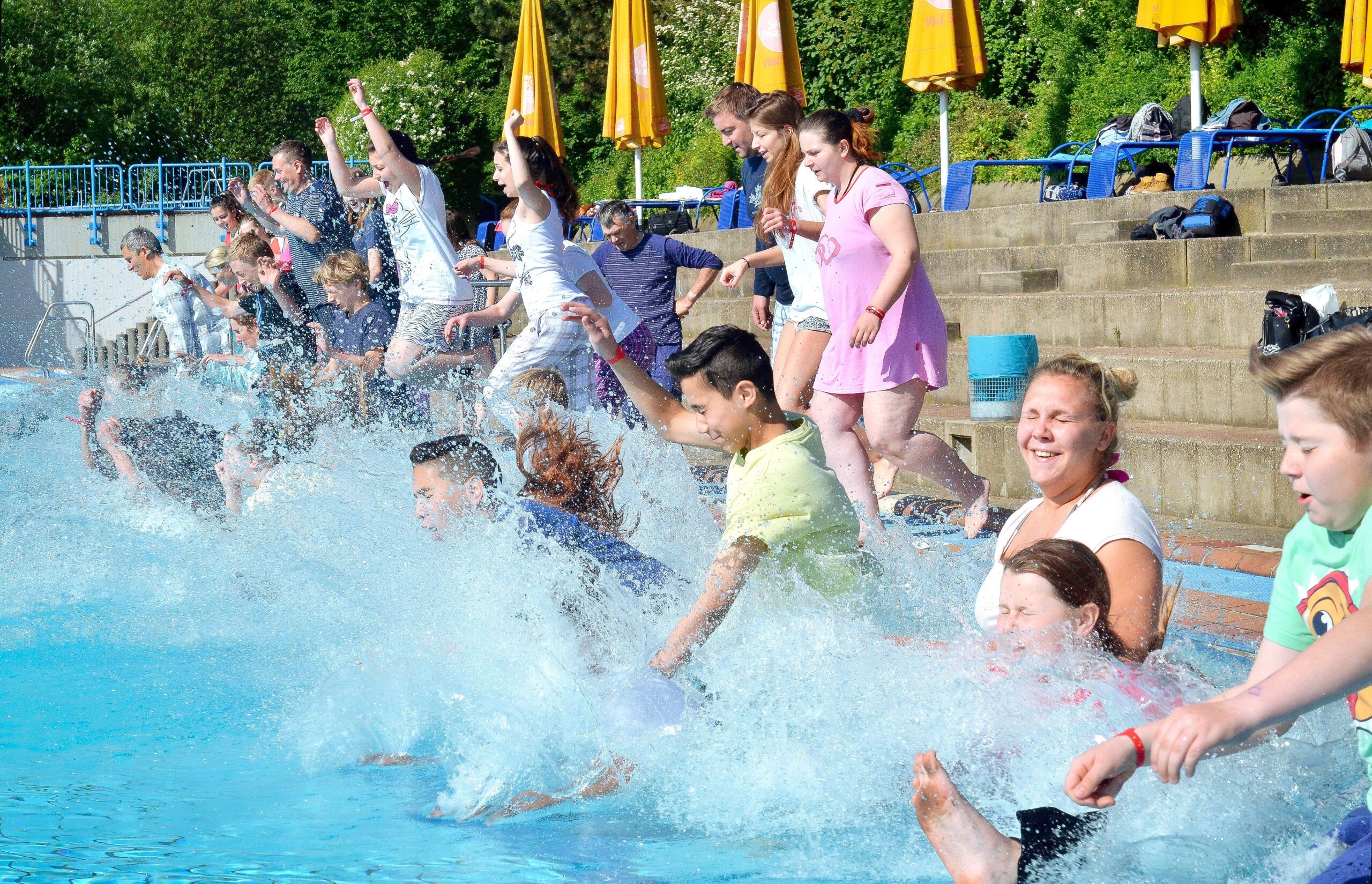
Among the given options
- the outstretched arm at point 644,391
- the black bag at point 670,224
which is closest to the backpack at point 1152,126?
the black bag at point 670,224

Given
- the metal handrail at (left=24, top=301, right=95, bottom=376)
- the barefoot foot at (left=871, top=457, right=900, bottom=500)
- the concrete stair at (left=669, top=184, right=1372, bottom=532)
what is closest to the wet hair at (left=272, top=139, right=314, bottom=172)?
the barefoot foot at (left=871, top=457, right=900, bottom=500)

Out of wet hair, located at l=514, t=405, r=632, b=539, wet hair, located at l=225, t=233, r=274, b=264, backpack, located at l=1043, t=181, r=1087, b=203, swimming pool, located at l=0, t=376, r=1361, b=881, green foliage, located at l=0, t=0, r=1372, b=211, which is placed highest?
green foliage, located at l=0, t=0, r=1372, b=211

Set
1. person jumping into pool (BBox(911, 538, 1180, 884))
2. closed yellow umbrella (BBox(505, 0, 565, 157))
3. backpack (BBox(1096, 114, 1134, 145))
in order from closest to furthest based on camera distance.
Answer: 1. person jumping into pool (BBox(911, 538, 1180, 884))
2. backpack (BBox(1096, 114, 1134, 145))
3. closed yellow umbrella (BBox(505, 0, 565, 157))

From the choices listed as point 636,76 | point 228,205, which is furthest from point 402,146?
point 636,76

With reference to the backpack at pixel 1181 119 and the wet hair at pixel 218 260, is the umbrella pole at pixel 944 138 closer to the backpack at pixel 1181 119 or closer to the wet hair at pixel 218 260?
the backpack at pixel 1181 119

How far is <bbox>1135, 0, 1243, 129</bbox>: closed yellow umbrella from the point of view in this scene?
10484 mm

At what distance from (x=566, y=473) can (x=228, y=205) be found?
7869 mm

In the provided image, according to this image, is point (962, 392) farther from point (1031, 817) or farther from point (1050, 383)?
point (1031, 817)

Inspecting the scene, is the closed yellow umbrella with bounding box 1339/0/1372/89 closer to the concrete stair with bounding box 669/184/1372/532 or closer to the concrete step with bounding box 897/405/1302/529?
the concrete stair with bounding box 669/184/1372/532

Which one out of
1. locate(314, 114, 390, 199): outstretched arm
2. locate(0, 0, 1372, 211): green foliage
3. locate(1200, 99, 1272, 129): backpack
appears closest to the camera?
locate(314, 114, 390, 199): outstretched arm

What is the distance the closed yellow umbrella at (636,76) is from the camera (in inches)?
612

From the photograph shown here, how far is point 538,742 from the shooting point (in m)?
3.74

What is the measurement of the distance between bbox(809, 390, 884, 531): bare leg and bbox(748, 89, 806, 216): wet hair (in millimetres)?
1099

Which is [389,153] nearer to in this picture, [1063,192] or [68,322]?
[1063,192]
